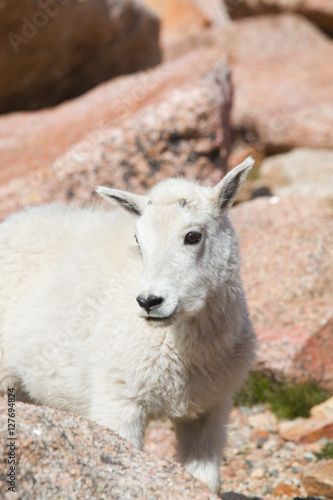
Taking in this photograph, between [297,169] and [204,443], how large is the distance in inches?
340

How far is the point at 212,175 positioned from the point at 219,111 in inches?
33.8

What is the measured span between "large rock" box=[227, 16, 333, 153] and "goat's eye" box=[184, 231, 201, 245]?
10146mm

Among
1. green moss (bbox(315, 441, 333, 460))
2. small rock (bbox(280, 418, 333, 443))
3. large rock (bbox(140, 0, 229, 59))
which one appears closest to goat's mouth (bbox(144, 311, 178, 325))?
green moss (bbox(315, 441, 333, 460))

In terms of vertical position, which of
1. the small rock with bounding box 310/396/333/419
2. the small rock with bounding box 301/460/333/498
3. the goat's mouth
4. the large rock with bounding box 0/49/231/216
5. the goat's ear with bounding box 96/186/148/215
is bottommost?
the small rock with bounding box 310/396/333/419

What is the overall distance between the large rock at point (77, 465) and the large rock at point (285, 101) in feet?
37.1

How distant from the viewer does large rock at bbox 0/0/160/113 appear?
37.7ft

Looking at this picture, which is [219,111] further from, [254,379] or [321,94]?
[321,94]

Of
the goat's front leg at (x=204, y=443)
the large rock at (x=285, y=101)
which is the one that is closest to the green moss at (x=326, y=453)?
the goat's front leg at (x=204, y=443)

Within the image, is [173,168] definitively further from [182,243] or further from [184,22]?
[184,22]

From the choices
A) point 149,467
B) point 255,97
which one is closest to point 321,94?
point 255,97

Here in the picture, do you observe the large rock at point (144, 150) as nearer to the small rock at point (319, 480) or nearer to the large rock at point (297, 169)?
the large rock at point (297, 169)

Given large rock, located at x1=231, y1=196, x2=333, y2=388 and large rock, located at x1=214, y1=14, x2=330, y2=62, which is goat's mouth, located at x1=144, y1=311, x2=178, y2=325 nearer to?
large rock, located at x1=231, y1=196, x2=333, y2=388

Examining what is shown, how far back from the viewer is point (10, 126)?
11227mm

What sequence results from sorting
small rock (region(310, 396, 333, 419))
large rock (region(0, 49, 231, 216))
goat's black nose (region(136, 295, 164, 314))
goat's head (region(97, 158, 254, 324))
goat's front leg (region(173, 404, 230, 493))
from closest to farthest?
goat's black nose (region(136, 295, 164, 314)) < goat's head (region(97, 158, 254, 324)) < goat's front leg (region(173, 404, 230, 493)) < small rock (region(310, 396, 333, 419)) < large rock (region(0, 49, 231, 216))
